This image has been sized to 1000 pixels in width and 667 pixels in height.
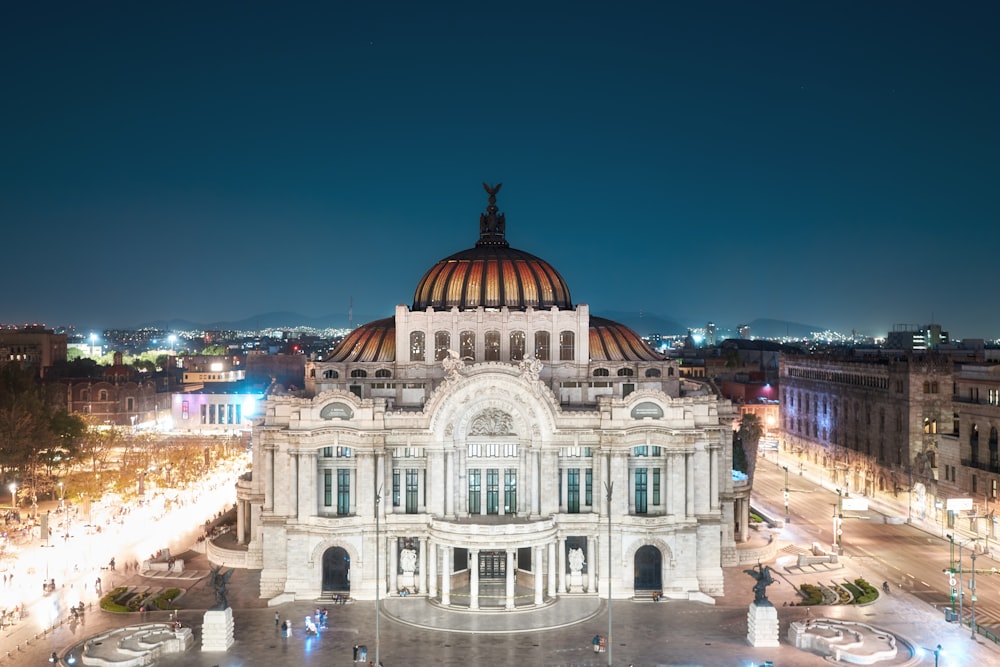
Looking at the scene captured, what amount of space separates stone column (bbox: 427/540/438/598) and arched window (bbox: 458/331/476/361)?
20012 millimetres

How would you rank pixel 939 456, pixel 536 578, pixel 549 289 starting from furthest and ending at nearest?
pixel 939 456, pixel 549 289, pixel 536 578

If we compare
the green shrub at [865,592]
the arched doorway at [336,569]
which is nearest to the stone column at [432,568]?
the arched doorway at [336,569]

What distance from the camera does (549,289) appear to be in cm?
9575

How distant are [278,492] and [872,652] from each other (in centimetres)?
4728

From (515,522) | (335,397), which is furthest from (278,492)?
(515,522)

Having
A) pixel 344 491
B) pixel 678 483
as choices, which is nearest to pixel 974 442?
pixel 678 483

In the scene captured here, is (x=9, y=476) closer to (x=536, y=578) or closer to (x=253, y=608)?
(x=253, y=608)

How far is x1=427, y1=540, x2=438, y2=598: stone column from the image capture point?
78312mm

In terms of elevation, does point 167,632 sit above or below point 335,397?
below

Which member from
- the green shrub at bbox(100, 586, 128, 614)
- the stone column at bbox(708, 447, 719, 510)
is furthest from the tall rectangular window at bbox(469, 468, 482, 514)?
the green shrub at bbox(100, 586, 128, 614)

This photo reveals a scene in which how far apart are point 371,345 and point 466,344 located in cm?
1041

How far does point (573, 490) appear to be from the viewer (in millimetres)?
80625

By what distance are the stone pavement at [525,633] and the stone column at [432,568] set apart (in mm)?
1207

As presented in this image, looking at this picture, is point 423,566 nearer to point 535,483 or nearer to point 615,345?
point 535,483
